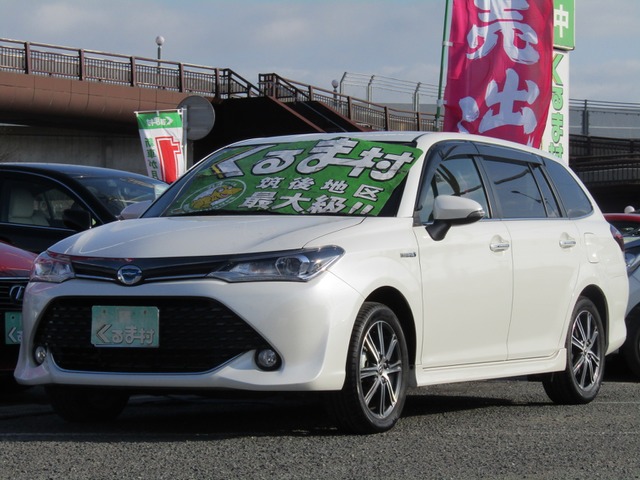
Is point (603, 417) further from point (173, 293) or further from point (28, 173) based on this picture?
point (28, 173)

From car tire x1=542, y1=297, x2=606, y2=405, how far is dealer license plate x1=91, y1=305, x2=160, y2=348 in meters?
3.13

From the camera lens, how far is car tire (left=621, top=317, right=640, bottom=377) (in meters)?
10.0

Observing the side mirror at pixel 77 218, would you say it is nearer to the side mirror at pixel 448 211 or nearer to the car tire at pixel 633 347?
the side mirror at pixel 448 211

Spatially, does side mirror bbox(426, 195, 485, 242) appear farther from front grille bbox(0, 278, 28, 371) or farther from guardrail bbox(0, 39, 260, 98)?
guardrail bbox(0, 39, 260, 98)

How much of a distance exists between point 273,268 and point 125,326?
767 millimetres

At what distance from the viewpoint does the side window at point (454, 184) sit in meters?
6.72

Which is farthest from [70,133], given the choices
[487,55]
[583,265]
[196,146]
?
[583,265]

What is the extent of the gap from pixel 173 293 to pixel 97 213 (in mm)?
4470

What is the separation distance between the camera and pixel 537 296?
7.48 meters

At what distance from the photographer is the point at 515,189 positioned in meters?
7.81

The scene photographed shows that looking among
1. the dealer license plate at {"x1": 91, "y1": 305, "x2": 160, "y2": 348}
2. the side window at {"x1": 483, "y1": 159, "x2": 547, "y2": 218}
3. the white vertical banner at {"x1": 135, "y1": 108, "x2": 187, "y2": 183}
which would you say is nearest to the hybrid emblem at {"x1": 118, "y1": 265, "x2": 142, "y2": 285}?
the dealer license plate at {"x1": 91, "y1": 305, "x2": 160, "y2": 348}

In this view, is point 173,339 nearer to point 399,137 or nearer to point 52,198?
point 399,137

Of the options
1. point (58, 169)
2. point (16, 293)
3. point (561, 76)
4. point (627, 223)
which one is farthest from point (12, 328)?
point (561, 76)

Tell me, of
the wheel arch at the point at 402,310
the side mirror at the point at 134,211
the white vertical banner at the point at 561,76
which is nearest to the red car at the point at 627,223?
the white vertical banner at the point at 561,76
